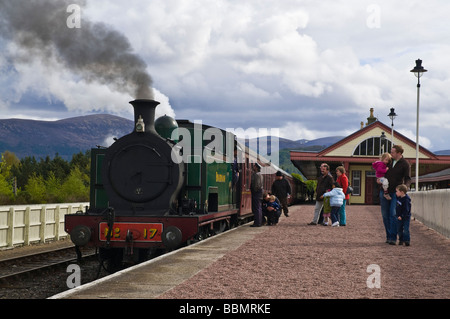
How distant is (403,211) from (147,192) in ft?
16.2

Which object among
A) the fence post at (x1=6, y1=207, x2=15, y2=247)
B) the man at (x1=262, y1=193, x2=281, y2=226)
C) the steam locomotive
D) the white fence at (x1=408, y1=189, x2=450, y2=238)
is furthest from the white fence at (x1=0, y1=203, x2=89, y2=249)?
the white fence at (x1=408, y1=189, x2=450, y2=238)

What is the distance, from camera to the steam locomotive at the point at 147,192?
998cm

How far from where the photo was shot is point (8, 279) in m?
10.3

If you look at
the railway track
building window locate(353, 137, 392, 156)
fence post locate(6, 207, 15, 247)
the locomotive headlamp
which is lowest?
the railway track

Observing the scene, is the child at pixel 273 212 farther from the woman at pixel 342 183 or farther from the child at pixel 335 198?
the woman at pixel 342 183

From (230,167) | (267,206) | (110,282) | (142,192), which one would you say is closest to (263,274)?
(110,282)

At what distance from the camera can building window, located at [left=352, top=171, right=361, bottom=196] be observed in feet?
161

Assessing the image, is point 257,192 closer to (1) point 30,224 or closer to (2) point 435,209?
(2) point 435,209

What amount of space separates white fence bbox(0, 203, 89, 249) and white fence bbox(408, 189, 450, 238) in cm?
1147

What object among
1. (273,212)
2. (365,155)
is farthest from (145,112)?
(365,155)

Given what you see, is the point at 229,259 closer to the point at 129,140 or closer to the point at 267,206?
the point at 129,140

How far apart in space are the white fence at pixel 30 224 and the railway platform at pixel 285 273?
694 cm

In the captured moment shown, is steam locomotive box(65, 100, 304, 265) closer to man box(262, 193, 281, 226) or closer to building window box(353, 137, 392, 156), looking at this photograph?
man box(262, 193, 281, 226)

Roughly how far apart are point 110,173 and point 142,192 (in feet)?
2.44
